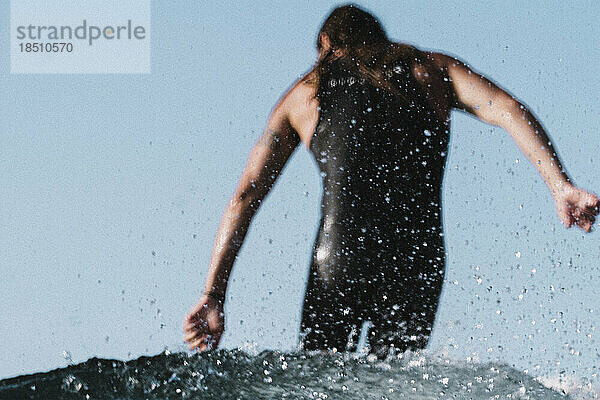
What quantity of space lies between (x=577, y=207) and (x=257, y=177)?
1.16 metres

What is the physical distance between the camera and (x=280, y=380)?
2.59 metres

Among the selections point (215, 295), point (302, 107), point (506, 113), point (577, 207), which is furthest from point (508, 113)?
point (215, 295)

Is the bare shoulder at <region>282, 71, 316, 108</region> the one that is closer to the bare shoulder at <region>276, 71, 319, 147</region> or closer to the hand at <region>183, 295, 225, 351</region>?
the bare shoulder at <region>276, 71, 319, 147</region>

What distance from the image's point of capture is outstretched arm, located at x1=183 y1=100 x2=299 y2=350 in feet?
10.8

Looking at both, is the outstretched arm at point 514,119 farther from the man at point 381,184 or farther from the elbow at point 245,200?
the elbow at point 245,200

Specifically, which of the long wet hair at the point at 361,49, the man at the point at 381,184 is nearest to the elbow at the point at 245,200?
A: the man at the point at 381,184

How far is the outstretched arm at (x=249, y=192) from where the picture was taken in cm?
329

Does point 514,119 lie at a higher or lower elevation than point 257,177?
higher

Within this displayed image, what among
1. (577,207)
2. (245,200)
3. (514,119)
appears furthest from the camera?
(245,200)

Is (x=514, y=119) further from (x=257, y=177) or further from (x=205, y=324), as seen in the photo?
(x=205, y=324)

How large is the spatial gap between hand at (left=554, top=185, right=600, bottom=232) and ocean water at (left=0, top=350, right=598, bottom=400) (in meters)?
0.50

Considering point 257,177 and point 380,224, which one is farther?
point 257,177

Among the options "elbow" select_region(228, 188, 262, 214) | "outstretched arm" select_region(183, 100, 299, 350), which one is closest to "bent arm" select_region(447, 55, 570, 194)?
"outstretched arm" select_region(183, 100, 299, 350)

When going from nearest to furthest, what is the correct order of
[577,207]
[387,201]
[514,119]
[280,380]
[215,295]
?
[280,380] < [577,207] < [387,201] < [514,119] < [215,295]
